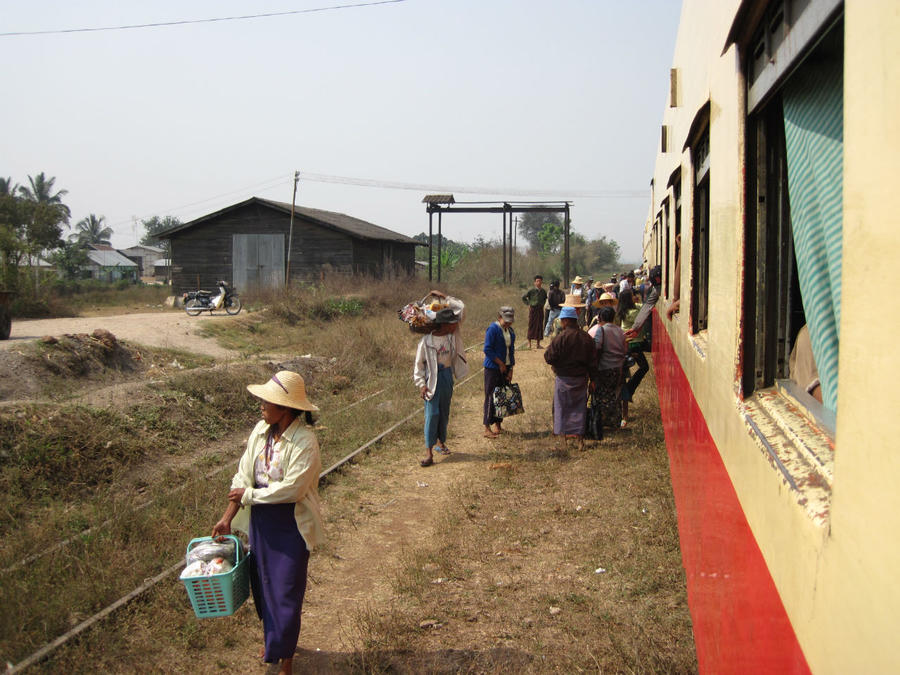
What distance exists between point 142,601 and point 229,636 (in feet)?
1.96

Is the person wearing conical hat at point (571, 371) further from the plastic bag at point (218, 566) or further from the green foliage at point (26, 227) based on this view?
the green foliage at point (26, 227)

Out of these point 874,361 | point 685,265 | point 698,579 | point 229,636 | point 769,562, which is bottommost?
point 229,636

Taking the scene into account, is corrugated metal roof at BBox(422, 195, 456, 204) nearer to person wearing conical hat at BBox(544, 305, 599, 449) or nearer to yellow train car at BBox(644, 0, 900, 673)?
person wearing conical hat at BBox(544, 305, 599, 449)

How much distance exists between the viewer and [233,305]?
24.2m

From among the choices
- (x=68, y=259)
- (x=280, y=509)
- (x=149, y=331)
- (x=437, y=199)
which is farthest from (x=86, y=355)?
(x=68, y=259)

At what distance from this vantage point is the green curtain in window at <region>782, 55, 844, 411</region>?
1.71m

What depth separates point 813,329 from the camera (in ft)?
6.37

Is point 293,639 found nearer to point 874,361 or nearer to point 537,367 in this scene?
point 874,361

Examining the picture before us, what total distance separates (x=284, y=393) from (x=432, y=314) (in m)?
4.13

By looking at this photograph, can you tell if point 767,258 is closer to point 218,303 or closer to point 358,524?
point 358,524

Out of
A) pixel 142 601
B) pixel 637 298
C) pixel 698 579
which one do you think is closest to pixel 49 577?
pixel 142 601

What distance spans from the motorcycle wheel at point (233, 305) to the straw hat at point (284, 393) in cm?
2050

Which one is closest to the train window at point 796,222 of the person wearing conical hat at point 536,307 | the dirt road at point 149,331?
the person wearing conical hat at point 536,307

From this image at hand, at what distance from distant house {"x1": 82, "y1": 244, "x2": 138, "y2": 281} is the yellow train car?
59.9m
